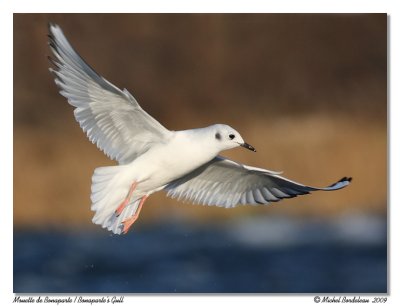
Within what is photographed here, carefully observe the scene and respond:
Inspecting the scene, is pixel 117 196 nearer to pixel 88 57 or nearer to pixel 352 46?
pixel 88 57

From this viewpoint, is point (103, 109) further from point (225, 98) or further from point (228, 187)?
point (225, 98)

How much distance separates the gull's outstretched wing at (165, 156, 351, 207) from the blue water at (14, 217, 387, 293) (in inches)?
27.6

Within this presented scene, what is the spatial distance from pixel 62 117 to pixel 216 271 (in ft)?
4.17

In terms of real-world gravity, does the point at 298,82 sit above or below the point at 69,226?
above

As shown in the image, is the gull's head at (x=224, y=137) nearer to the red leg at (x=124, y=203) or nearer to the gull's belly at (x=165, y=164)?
the gull's belly at (x=165, y=164)

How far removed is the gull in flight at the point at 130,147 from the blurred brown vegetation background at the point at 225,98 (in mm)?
708

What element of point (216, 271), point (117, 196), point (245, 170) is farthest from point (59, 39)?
point (216, 271)

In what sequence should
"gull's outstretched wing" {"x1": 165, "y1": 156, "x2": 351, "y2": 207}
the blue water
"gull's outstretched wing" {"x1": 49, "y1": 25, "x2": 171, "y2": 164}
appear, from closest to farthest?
"gull's outstretched wing" {"x1": 49, "y1": 25, "x2": 171, "y2": 164}, "gull's outstretched wing" {"x1": 165, "y1": 156, "x2": 351, "y2": 207}, the blue water

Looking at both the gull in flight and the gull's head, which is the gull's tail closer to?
the gull in flight

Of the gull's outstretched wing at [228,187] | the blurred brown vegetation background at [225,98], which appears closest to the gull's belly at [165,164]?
the gull's outstretched wing at [228,187]

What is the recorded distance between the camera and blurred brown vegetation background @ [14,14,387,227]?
507cm

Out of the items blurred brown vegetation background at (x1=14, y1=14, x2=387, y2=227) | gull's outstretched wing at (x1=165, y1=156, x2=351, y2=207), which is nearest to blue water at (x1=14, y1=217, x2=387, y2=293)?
blurred brown vegetation background at (x1=14, y1=14, x2=387, y2=227)

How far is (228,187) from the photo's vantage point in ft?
15.3

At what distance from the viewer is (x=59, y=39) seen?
13.3ft
